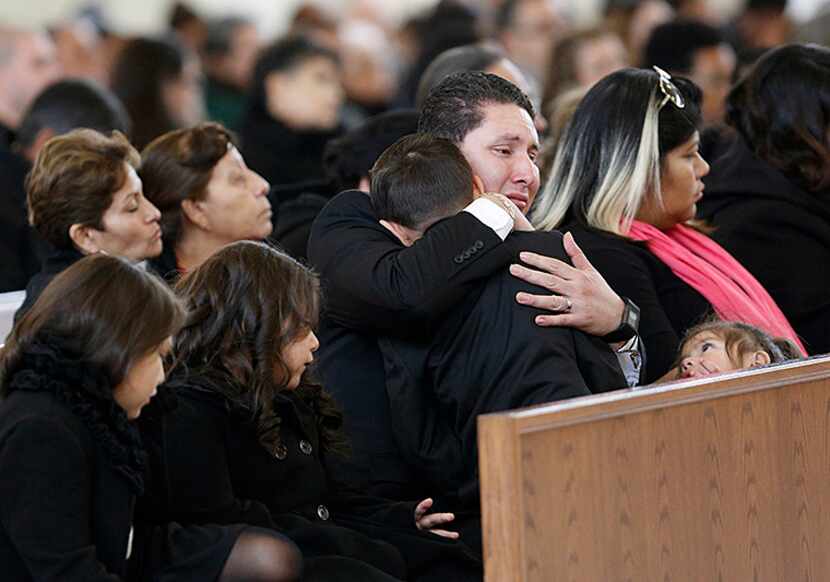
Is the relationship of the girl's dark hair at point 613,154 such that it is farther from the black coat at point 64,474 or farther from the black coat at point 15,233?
the black coat at point 15,233

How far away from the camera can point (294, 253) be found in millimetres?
4531

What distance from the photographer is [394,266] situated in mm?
3020

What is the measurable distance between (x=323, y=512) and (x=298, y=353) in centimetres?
33

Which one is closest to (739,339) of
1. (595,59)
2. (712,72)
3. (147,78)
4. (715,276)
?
(715,276)

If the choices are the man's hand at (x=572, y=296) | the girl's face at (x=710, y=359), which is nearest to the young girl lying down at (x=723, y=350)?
the girl's face at (x=710, y=359)

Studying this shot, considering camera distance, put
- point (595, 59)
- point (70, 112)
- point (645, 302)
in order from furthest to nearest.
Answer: point (595, 59) < point (70, 112) < point (645, 302)

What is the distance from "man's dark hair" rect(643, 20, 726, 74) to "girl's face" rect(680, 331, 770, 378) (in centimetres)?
332

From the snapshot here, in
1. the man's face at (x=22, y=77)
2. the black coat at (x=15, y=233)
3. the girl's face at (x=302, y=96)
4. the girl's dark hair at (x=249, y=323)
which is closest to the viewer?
the girl's dark hair at (x=249, y=323)

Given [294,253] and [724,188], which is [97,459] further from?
[724,188]

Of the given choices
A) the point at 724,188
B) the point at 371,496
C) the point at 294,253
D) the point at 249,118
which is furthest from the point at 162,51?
the point at 371,496

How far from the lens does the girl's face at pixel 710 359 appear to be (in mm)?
3439

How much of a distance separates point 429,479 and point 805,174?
1.66 m

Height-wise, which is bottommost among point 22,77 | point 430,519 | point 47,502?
point 430,519

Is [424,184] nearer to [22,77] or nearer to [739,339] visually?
[739,339]
